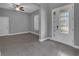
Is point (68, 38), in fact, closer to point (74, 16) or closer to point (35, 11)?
point (74, 16)

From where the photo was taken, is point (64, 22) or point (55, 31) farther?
point (55, 31)

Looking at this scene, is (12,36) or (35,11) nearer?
(35,11)

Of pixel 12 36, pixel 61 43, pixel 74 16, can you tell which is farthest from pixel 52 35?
pixel 12 36

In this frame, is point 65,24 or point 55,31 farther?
point 55,31

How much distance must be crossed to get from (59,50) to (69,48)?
9.9 inches

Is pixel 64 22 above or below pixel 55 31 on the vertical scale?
above

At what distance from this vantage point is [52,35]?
208cm

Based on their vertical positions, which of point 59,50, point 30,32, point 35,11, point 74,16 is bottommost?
point 59,50

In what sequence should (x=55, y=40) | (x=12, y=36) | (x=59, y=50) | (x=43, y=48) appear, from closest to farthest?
(x=59, y=50) < (x=43, y=48) < (x=55, y=40) < (x=12, y=36)

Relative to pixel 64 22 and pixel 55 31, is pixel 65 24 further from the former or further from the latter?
pixel 55 31

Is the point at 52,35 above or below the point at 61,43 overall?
above

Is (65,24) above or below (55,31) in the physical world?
above

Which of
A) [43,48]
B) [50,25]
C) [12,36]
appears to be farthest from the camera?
[12,36]

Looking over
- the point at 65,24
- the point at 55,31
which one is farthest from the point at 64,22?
the point at 55,31
